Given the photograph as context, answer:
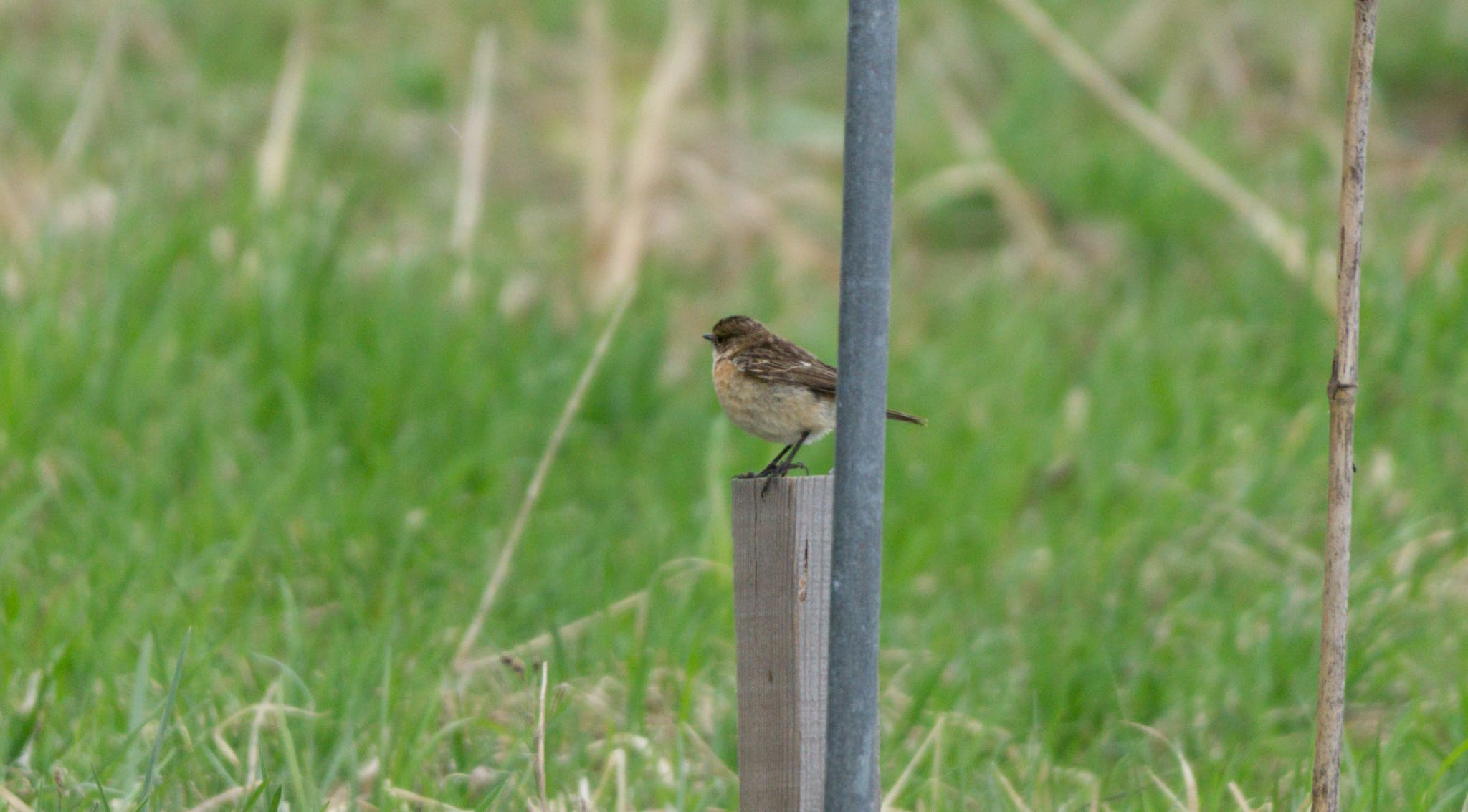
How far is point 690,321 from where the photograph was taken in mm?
8109

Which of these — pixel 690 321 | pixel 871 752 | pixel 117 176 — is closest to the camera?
pixel 871 752

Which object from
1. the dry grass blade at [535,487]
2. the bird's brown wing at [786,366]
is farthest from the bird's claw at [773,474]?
the dry grass blade at [535,487]

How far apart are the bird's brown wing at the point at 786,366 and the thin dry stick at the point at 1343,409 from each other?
1191 millimetres

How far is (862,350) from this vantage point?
213 centimetres

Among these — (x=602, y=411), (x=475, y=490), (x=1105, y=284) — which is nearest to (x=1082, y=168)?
(x=1105, y=284)

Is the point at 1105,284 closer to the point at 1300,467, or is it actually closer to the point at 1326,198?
the point at 1326,198

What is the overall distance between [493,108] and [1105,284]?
165 inches

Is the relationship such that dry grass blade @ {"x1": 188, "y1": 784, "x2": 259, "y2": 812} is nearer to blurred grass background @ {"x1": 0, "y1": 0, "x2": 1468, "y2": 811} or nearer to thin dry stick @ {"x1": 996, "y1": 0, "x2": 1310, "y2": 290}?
blurred grass background @ {"x1": 0, "y1": 0, "x2": 1468, "y2": 811}

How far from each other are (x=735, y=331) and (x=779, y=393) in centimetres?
30

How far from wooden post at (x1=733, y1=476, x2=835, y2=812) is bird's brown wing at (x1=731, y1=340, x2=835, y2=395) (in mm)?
821

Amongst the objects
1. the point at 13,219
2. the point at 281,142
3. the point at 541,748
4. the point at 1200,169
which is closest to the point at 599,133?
the point at 281,142

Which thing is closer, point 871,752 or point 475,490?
point 871,752

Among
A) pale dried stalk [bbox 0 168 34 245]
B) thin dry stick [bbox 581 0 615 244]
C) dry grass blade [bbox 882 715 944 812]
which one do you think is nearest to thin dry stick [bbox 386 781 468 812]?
dry grass blade [bbox 882 715 944 812]

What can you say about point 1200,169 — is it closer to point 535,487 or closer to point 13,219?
point 535,487
